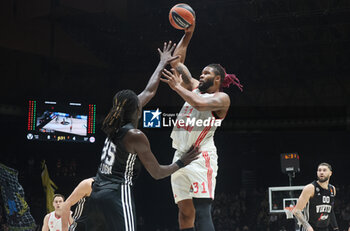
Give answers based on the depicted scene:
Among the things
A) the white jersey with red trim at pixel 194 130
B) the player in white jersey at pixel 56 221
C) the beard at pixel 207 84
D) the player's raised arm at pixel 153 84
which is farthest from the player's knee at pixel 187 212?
the player in white jersey at pixel 56 221

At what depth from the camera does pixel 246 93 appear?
16.1 metres

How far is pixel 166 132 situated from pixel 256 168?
11.4 ft

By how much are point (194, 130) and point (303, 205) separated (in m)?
2.94

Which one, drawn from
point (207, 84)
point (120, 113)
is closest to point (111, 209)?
point (120, 113)

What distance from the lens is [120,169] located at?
11.6 ft

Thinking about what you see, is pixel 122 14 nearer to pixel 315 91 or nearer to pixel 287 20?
pixel 287 20

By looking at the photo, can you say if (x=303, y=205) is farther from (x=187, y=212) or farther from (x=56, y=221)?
(x=56, y=221)

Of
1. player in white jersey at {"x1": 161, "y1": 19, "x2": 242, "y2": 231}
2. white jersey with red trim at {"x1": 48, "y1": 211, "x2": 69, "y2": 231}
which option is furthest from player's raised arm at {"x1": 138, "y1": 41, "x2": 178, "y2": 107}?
white jersey with red trim at {"x1": 48, "y1": 211, "x2": 69, "y2": 231}

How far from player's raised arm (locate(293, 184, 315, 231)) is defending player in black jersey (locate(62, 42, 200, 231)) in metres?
3.56

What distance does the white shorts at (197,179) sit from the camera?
4.50 metres

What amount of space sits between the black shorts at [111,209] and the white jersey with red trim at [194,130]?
1.35 meters

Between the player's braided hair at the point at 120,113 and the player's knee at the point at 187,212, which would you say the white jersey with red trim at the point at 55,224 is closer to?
the player's knee at the point at 187,212

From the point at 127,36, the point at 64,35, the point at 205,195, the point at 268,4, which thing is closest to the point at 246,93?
the point at 268,4

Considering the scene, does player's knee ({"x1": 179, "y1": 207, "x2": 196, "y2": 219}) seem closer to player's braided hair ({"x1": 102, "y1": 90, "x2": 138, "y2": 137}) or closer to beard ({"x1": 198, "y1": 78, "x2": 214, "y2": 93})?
beard ({"x1": 198, "y1": 78, "x2": 214, "y2": 93})
